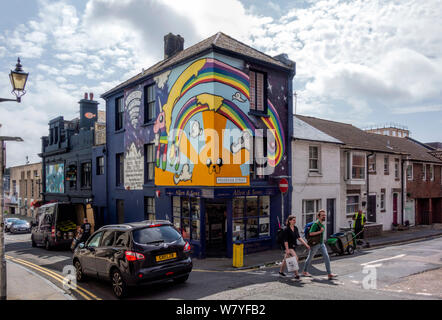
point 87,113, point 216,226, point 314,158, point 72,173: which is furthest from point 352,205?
point 87,113

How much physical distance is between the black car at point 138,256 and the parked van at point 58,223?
34.0 feet

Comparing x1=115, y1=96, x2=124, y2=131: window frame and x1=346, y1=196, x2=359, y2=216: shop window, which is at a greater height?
x1=115, y1=96, x2=124, y2=131: window frame

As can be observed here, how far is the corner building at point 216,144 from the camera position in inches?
561

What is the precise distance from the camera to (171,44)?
21406mm

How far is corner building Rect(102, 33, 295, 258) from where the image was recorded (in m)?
14.2

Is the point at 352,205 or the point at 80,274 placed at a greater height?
the point at 352,205

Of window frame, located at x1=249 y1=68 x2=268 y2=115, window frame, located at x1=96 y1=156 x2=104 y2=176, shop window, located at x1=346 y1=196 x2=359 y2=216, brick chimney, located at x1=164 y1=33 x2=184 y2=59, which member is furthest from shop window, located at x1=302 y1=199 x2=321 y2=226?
Answer: window frame, located at x1=96 y1=156 x2=104 y2=176

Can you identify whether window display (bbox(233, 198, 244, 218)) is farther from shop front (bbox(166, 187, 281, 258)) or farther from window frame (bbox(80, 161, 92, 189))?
window frame (bbox(80, 161, 92, 189))

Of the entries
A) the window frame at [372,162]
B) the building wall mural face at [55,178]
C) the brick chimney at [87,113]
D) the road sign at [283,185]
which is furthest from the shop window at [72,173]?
the window frame at [372,162]

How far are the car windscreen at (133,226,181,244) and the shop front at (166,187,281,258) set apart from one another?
464 centimetres

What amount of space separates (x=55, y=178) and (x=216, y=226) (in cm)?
2123

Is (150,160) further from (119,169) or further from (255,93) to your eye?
(255,93)

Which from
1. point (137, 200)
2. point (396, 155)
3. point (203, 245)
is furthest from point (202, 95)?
point (396, 155)

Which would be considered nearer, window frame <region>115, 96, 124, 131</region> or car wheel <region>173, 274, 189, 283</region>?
car wheel <region>173, 274, 189, 283</region>
